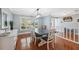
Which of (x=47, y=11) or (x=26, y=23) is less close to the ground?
(x=47, y=11)

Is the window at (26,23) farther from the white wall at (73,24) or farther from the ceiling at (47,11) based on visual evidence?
the white wall at (73,24)

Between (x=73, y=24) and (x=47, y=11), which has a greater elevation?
(x=47, y=11)

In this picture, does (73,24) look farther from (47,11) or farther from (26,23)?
(26,23)

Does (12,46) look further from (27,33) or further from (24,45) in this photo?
(27,33)

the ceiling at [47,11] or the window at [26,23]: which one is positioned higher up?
the ceiling at [47,11]

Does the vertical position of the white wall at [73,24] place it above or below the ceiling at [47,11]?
below

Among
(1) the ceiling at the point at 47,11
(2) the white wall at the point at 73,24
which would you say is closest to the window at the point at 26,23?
(1) the ceiling at the point at 47,11

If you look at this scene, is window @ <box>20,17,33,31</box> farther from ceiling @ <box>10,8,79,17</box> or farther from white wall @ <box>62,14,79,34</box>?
white wall @ <box>62,14,79,34</box>

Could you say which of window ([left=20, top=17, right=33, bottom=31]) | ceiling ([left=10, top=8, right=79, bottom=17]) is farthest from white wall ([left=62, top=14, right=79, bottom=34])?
window ([left=20, top=17, right=33, bottom=31])

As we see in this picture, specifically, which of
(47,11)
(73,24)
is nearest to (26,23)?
(47,11)
